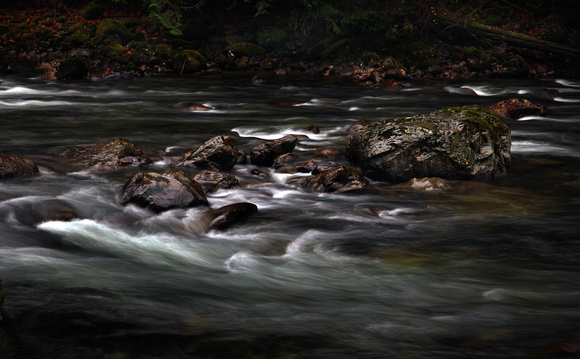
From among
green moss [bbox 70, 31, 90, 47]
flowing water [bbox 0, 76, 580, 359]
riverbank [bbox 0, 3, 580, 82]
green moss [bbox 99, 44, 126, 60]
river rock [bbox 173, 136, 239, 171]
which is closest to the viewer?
flowing water [bbox 0, 76, 580, 359]

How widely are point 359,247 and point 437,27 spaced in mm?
19690

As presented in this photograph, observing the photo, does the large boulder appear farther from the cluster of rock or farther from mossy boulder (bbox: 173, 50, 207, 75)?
mossy boulder (bbox: 173, 50, 207, 75)

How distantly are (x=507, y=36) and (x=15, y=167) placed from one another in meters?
19.3

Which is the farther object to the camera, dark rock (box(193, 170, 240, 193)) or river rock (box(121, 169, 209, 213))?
dark rock (box(193, 170, 240, 193))

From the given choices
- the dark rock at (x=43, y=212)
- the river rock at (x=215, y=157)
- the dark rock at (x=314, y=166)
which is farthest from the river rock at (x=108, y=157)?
the dark rock at (x=314, y=166)

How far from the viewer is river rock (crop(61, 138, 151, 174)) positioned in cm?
797

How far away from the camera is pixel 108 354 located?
303cm

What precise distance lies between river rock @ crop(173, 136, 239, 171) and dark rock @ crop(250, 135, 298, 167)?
368 mm

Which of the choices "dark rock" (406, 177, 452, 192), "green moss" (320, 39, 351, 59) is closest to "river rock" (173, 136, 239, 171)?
"dark rock" (406, 177, 452, 192)

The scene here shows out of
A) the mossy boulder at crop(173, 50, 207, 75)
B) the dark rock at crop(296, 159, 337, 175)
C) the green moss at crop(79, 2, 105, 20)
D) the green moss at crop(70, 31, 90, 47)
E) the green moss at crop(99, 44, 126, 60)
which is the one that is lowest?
the dark rock at crop(296, 159, 337, 175)

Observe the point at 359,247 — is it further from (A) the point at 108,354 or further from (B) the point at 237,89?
(B) the point at 237,89

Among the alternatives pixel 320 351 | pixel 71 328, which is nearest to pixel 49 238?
pixel 71 328

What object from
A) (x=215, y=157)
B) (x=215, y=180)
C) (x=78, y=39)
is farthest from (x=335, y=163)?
(x=78, y=39)

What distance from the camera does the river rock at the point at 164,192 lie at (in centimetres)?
635
